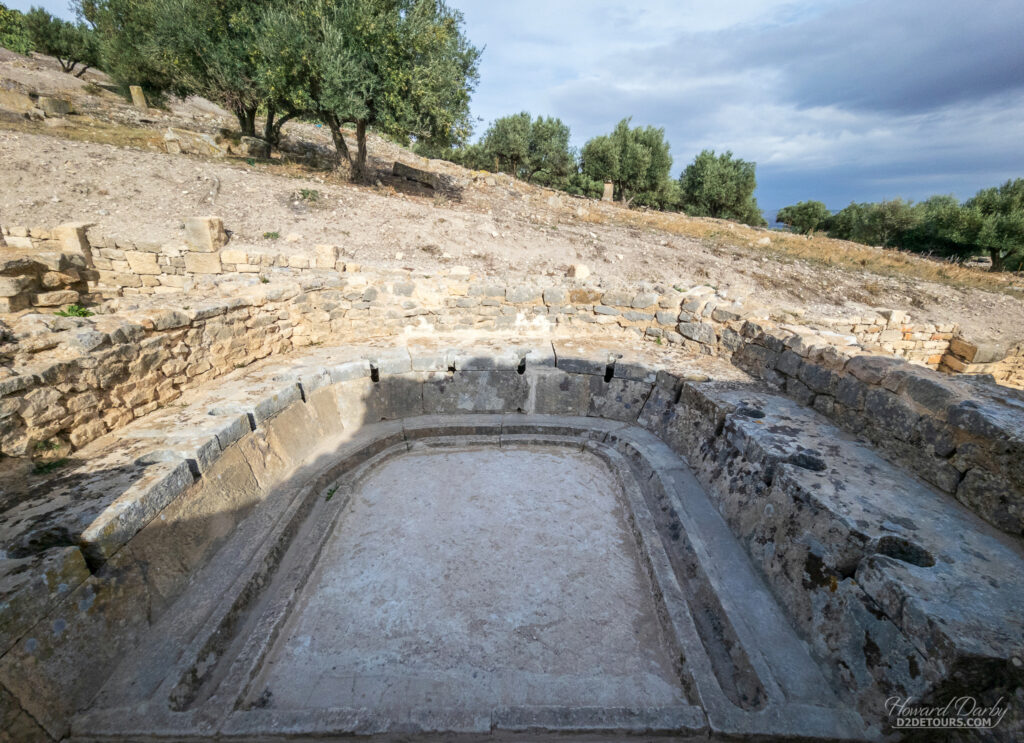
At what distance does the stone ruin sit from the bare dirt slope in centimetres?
542

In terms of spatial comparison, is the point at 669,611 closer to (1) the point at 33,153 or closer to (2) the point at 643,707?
(2) the point at 643,707

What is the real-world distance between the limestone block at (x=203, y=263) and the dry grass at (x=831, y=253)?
14951 mm

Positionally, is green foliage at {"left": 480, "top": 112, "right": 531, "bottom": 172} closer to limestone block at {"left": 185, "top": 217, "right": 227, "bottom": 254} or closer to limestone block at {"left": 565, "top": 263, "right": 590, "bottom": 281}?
limestone block at {"left": 565, "top": 263, "right": 590, "bottom": 281}

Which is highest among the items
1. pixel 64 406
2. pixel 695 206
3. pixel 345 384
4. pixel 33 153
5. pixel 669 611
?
pixel 695 206

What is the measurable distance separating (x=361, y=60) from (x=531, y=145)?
883 inches

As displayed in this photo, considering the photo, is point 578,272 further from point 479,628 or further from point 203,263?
point 479,628

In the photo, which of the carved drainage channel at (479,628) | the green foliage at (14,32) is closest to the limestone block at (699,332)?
the carved drainage channel at (479,628)

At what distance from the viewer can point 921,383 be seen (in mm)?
3600

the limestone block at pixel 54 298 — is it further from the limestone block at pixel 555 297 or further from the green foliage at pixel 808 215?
the green foliage at pixel 808 215

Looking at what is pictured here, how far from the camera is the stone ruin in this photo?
2.39 m

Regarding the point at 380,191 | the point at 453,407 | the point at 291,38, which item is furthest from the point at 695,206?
Answer: the point at 453,407

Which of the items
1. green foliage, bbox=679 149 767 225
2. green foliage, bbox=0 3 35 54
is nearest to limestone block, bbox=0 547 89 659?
green foliage, bbox=679 149 767 225

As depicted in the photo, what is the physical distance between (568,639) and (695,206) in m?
38.5

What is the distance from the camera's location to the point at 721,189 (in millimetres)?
32344
